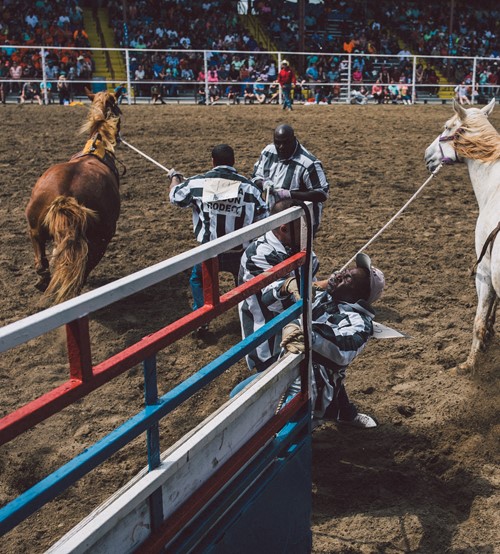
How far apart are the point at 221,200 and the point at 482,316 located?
1.94 metres

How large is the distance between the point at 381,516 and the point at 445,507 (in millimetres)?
331

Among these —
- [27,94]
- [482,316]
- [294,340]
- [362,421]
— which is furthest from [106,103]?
[27,94]

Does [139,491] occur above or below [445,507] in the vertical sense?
above

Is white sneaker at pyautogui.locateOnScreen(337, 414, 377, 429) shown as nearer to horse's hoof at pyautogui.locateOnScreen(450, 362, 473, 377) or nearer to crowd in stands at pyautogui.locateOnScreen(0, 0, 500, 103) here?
horse's hoof at pyautogui.locateOnScreen(450, 362, 473, 377)

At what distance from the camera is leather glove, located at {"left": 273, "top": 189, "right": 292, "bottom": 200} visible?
16.2 ft

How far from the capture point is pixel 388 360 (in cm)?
448

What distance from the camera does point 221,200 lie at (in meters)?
4.51

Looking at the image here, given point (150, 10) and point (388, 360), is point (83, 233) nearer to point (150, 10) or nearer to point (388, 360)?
point (388, 360)

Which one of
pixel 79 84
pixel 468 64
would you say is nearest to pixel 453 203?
pixel 79 84

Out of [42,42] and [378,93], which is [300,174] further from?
[42,42]

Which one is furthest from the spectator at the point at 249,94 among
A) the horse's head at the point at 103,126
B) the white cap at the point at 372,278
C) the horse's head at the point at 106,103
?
the white cap at the point at 372,278

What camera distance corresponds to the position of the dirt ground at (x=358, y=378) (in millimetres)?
2990

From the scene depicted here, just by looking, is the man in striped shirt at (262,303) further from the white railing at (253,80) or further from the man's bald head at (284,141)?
the white railing at (253,80)

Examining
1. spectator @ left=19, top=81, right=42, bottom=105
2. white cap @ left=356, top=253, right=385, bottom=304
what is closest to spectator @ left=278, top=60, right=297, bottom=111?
spectator @ left=19, top=81, right=42, bottom=105
